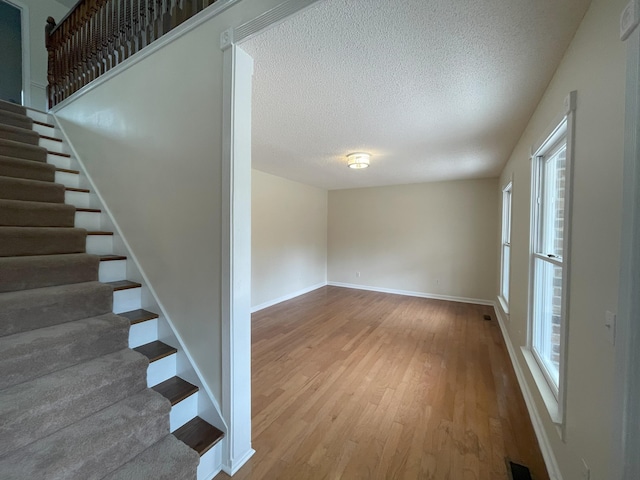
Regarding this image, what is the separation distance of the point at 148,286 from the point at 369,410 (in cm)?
189

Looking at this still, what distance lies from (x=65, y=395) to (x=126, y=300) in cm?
70

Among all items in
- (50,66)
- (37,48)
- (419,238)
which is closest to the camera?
(50,66)

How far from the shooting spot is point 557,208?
5.88 ft

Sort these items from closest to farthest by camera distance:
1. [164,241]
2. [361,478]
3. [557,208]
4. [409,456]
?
1. [361,478]
2. [409,456]
3. [164,241]
4. [557,208]

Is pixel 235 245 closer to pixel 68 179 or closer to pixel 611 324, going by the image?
pixel 611 324

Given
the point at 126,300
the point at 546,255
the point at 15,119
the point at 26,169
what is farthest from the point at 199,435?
the point at 15,119

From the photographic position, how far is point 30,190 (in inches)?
74.3

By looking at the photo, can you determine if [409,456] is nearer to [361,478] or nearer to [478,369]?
[361,478]

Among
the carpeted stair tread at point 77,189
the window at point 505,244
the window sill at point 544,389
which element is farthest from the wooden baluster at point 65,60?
the window at point 505,244

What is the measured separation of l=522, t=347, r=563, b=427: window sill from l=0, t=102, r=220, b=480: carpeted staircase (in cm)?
188

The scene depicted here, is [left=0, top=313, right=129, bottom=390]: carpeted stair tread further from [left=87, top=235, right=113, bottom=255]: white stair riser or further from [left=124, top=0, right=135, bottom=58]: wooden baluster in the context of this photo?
[left=124, top=0, right=135, bottom=58]: wooden baluster

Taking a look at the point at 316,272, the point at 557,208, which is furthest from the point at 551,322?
the point at 316,272

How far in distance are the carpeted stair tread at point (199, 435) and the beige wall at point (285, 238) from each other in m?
2.78

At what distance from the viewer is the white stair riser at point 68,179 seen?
222cm
